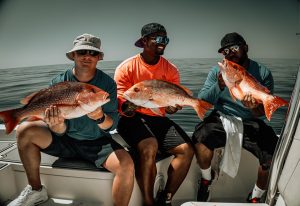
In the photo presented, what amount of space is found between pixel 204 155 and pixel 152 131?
19.9 inches

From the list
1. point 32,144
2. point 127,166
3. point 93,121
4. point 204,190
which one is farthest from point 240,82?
point 32,144

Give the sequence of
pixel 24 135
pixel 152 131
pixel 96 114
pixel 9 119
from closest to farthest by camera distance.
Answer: pixel 9 119
pixel 96 114
pixel 24 135
pixel 152 131

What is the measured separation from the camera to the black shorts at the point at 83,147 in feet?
7.34

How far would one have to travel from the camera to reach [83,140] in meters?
2.32

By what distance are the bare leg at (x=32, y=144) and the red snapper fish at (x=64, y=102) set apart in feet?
0.87

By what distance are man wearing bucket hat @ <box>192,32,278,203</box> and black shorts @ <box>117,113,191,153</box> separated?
17cm

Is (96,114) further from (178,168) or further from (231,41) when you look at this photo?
(231,41)

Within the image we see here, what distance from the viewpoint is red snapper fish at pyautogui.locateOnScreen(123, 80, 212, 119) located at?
7.74ft

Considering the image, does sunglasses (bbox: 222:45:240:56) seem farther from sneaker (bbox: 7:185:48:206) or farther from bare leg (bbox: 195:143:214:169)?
sneaker (bbox: 7:185:48:206)

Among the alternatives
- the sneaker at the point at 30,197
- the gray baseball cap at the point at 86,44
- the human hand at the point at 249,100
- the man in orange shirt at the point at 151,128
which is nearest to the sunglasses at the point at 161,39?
the man in orange shirt at the point at 151,128

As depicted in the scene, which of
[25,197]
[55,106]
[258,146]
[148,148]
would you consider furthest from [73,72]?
[258,146]

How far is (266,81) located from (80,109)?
5.78ft

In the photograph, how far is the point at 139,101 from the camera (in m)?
2.38

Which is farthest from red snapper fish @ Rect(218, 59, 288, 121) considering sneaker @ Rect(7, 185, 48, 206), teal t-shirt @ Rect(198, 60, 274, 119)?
sneaker @ Rect(7, 185, 48, 206)
